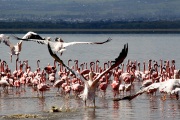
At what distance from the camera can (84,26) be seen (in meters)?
116

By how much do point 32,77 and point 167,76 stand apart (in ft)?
13.5

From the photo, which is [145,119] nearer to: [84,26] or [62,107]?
[62,107]

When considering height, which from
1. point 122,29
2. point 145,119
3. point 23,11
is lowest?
point 145,119

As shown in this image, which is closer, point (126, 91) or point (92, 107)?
point (92, 107)

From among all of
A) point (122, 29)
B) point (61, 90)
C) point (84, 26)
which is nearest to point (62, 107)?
point (61, 90)

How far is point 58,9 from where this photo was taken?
646 feet

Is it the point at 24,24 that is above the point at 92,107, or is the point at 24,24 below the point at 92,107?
above

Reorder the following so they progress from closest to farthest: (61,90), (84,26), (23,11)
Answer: (61,90) < (84,26) < (23,11)

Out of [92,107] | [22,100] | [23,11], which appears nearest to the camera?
[92,107]

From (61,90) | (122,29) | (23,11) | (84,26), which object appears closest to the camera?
(61,90)

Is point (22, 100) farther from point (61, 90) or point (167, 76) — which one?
point (167, 76)

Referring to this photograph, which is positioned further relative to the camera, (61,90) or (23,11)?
(23,11)

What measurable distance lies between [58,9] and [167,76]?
175106 mm

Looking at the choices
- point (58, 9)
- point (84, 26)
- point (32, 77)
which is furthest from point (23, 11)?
point (32, 77)
